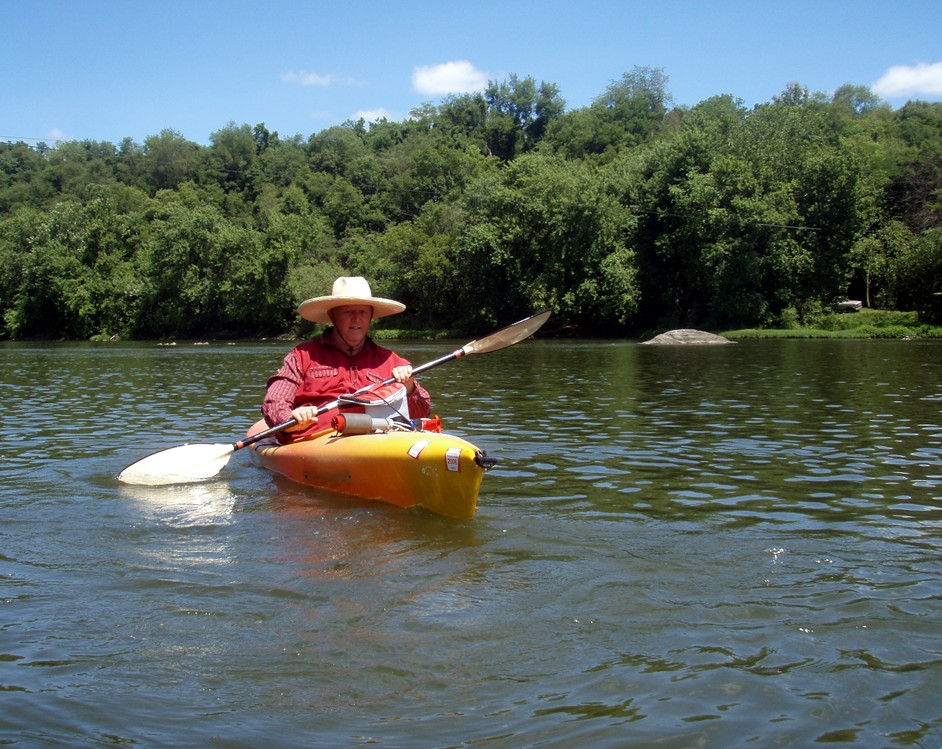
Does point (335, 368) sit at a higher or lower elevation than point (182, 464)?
higher

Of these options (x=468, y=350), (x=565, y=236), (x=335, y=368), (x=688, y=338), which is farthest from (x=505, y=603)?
(x=565, y=236)

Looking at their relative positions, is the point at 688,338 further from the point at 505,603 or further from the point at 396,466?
the point at 505,603

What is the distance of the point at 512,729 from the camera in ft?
10.7

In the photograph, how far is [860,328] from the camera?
38.2 metres

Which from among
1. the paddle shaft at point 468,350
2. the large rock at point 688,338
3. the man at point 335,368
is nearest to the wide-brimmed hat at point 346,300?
the man at point 335,368

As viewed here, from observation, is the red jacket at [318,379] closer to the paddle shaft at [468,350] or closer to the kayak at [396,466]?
the paddle shaft at [468,350]

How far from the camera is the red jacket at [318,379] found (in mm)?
8039

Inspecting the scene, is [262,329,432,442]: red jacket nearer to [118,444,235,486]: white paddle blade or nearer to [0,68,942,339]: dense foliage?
[118,444,235,486]: white paddle blade

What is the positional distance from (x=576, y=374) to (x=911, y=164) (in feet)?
132

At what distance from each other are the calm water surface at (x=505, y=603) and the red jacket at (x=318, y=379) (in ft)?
2.30

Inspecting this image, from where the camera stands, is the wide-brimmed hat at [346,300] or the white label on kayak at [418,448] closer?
the white label on kayak at [418,448]

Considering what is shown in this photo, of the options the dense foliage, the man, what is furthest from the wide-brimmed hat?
the dense foliage

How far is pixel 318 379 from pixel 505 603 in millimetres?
3985

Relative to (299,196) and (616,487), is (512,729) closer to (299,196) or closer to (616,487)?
(616,487)
